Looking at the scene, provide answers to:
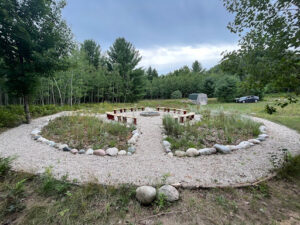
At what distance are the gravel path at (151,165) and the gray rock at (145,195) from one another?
30 centimetres

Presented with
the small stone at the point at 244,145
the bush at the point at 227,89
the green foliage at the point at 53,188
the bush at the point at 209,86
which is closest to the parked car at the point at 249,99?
the bush at the point at 227,89

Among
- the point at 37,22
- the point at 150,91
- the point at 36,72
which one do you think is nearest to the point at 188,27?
the point at 37,22

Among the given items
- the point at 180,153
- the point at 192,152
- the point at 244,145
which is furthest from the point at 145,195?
the point at 244,145

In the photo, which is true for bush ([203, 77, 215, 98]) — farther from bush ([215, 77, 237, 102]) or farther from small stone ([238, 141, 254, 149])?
small stone ([238, 141, 254, 149])

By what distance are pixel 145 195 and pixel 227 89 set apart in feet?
68.1

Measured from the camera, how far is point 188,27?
22.0ft

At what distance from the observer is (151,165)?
2.55 meters

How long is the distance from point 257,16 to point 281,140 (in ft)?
11.8

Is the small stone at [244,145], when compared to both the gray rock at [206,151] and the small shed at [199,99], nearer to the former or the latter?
the gray rock at [206,151]

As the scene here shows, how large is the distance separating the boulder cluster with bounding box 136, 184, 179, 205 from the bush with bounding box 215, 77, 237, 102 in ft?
66.5

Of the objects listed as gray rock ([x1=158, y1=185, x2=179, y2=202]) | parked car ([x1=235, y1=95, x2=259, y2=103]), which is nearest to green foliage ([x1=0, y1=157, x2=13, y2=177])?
gray rock ([x1=158, y1=185, x2=179, y2=202])

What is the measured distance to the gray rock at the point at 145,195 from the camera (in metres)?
1.59

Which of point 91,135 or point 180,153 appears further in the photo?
point 91,135

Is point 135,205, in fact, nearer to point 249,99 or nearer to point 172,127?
point 172,127
